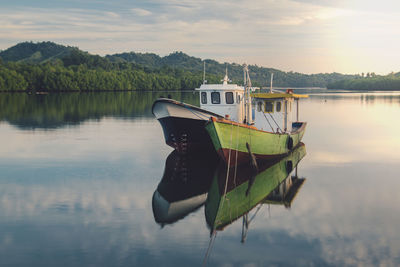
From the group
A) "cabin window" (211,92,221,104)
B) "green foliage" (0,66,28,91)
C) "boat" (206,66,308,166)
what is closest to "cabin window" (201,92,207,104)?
"cabin window" (211,92,221,104)

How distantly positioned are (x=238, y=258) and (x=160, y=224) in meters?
4.14

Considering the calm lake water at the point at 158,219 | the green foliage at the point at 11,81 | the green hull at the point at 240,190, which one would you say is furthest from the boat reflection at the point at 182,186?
the green foliage at the point at 11,81

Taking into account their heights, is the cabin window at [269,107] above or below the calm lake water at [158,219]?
above

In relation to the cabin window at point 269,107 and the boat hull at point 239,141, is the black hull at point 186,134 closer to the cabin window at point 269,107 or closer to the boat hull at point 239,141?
the boat hull at point 239,141

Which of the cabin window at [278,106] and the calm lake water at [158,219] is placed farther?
the cabin window at [278,106]

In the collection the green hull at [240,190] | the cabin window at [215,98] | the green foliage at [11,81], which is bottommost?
the green hull at [240,190]

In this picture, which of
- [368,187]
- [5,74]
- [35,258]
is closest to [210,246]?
[35,258]

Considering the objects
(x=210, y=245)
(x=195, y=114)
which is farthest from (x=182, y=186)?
(x=210, y=245)

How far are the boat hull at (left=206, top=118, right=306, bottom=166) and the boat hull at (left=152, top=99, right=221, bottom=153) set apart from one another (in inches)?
131

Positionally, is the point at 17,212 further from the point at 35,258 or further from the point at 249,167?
the point at 249,167

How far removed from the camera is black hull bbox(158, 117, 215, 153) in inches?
1118

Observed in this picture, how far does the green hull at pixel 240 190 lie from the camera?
707 inches

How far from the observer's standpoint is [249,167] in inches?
1057

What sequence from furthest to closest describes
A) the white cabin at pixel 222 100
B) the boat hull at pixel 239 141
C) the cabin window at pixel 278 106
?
1. the white cabin at pixel 222 100
2. the cabin window at pixel 278 106
3. the boat hull at pixel 239 141
